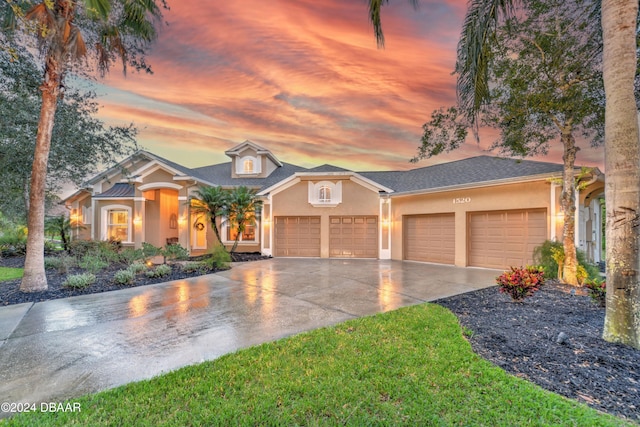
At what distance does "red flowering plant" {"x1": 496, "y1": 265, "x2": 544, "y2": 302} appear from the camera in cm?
535

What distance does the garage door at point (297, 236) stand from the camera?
578 inches

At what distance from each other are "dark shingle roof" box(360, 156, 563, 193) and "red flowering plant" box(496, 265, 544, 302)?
184 inches

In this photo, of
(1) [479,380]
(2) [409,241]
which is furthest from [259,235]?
Result: (1) [479,380]

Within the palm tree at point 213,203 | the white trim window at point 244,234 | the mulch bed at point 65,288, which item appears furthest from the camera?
the white trim window at point 244,234

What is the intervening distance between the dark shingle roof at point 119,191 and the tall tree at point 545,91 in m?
15.8

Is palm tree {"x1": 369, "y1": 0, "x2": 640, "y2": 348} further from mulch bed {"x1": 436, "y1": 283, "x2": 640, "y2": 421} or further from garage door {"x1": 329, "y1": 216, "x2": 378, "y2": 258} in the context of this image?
garage door {"x1": 329, "y1": 216, "x2": 378, "y2": 258}

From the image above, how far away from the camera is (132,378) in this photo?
3.01m

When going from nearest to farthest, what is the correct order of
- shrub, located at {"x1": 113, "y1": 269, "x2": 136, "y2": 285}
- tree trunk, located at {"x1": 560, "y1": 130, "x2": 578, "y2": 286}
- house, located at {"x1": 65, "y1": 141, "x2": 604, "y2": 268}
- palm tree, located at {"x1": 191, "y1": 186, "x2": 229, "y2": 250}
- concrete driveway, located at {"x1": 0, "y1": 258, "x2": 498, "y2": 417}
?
1. concrete driveway, located at {"x1": 0, "y1": 258, "x2": 498, "y2": 417}
2. tree trunk, located at {"x1": 560, "y1": 130, "x2": 578, "y2": 286}
3. shrub, located at {"x1": 113, "y1": 269, "x2": 136, "y2": 285}
4. house, located at {"x1": 65, "y1": 141, "x2": 604, "y2": 268}
5. palm tree, located at {"x1": 191, "y1": 186, "x2": 229, "y2": 250}

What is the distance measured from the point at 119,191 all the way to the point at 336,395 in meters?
18.3

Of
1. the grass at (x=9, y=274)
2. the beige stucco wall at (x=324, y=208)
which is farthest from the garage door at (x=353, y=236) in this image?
the grass at (x=9, y=274)

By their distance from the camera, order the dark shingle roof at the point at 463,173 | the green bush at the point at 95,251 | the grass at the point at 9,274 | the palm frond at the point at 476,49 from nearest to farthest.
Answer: the palm frond at the point at 476,49 → the grass at the point at 9,274 → the dark shingle roof at the point at 463,173 → the green bush at the point at 95,251

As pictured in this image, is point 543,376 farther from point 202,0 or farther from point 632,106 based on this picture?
point 202,0

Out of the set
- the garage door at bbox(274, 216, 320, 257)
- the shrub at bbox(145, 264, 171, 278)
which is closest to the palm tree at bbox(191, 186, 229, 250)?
the garage door at bbox(274, 216, 320, 257)

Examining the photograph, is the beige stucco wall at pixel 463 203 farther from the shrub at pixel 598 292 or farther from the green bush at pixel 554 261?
the shrub at pixel 598 292
